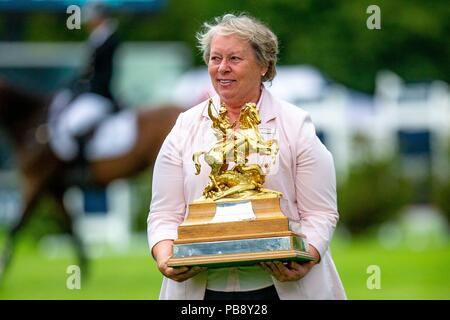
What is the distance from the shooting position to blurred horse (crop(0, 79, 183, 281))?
14.6m

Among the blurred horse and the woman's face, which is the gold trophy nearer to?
the woman's face

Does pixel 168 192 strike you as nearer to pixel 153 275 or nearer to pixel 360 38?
pixel 153 275

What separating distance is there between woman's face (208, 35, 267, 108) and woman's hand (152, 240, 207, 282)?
0.41m

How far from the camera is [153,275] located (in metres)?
13.8

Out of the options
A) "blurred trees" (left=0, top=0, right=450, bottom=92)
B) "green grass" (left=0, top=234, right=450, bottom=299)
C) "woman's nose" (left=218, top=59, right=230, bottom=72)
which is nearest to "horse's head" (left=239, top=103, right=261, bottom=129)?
"woman's nose" (left=218, top=59, right=230, bottom=72)

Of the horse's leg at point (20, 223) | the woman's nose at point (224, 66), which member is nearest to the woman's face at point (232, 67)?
the woman's nose at point (224, 66)

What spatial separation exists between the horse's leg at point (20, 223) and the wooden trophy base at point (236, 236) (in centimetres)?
918

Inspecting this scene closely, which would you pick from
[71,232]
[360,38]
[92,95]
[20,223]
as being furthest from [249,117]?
[360,38]

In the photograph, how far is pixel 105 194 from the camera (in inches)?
851

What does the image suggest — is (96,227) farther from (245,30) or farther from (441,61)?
(245,30)

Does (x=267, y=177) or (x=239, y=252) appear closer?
(x=239, y=252)

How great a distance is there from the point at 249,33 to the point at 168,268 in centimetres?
64

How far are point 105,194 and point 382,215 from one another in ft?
13.9

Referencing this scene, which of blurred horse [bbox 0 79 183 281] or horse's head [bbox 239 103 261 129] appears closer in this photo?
horse's head [bbox 239 103 261 129]
